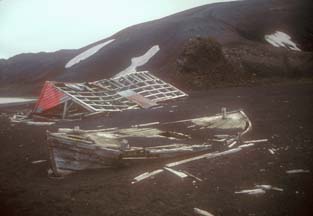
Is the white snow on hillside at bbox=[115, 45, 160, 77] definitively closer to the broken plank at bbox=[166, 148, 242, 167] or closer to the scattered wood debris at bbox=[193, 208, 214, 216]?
the broken plank at bbox=[166, 148, 242, 167]

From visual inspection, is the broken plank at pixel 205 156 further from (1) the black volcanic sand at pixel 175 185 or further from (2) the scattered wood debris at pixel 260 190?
(2) the scattered wood debris at pixel 260 190

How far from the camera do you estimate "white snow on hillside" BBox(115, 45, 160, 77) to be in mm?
26500

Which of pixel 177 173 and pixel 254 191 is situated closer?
pixel 254 191

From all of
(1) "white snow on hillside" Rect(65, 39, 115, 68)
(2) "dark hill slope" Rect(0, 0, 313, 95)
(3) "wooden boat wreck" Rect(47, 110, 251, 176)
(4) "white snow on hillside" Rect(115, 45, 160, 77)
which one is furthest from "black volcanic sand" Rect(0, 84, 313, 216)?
(1) "white snow on hillside" Rect(65, 39, 115, 68)

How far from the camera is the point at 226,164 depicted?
7.68 m

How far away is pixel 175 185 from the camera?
6.72 meters

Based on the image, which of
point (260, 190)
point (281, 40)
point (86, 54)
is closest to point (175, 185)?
point (260, 190)

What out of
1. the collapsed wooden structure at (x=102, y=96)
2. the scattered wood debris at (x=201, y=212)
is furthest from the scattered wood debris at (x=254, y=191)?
the collapsed wooden structure at (x=102, y=96)

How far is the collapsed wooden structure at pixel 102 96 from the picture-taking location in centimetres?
1514

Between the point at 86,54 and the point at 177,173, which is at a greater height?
the point at 86,54

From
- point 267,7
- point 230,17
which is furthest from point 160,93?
point 267,7

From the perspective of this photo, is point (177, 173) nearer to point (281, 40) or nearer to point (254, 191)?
point (254, 191)

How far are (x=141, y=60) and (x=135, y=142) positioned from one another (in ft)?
62.9

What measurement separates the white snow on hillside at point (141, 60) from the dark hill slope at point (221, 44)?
45 centimetres
